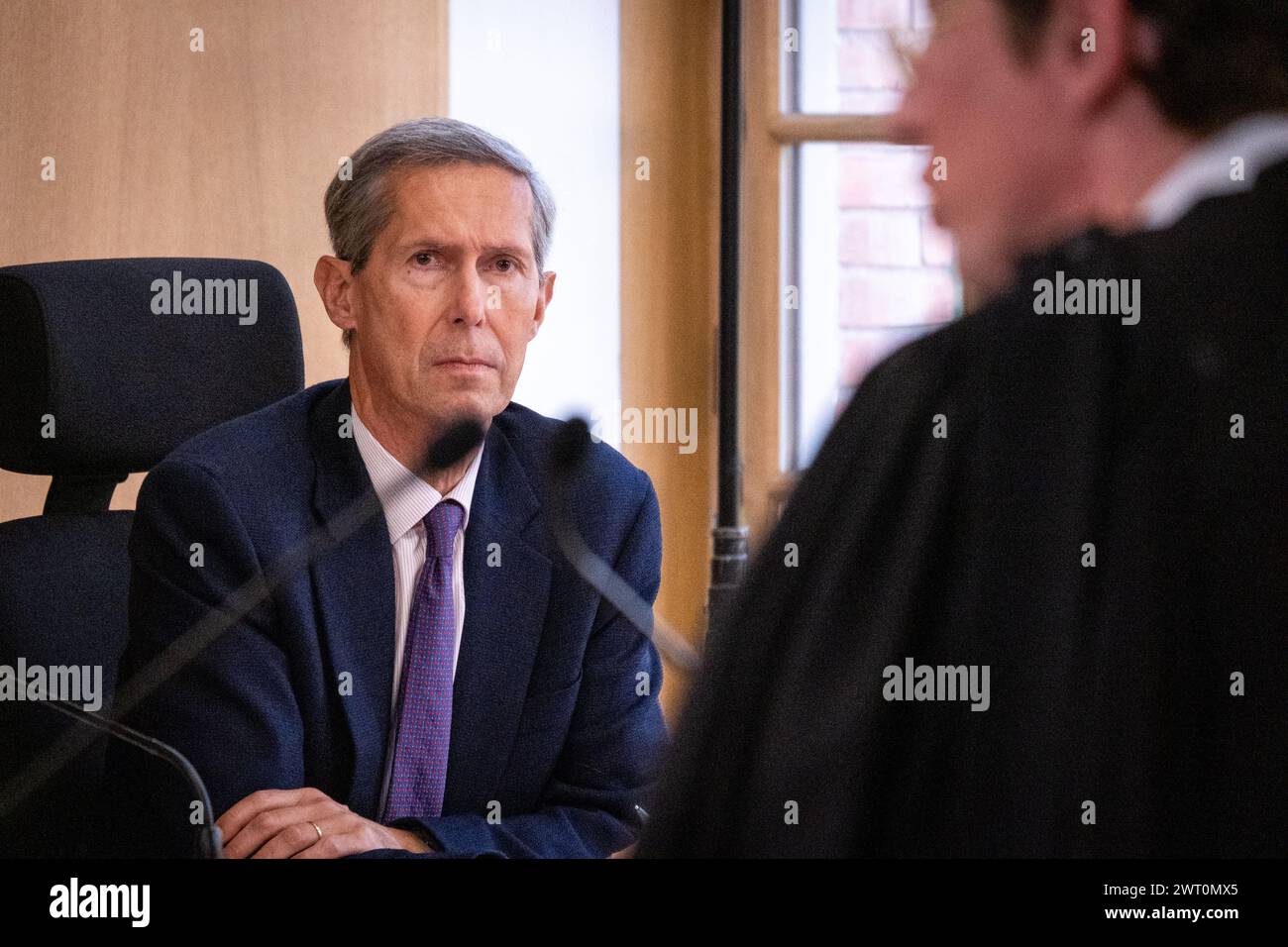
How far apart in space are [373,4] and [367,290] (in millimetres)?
271

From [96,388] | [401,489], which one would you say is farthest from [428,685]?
[96,388]

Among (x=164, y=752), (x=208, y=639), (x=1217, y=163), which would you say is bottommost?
(x=164, y=752)

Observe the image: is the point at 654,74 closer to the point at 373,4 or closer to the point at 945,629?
the point at 373,4

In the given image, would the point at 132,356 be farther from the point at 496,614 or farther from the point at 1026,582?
the point at 1026,582

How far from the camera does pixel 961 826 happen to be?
2.08 feet

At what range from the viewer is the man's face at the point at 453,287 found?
3.67 ft

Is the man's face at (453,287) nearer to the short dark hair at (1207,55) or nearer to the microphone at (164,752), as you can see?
the microphone at (164,752)

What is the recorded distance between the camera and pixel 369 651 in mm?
1085

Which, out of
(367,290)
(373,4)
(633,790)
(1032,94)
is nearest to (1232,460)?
(1032,94)

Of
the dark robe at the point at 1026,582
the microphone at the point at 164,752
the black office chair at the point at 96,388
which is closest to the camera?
the dark robe at the point at 1026,582

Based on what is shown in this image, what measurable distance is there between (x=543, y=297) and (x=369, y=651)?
1.14 ft

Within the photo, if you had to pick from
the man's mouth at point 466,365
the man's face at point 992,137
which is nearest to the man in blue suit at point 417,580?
the man's mouth at point 466,365

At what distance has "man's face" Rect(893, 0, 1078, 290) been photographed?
727mm

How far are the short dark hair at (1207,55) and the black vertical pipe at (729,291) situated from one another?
0.48 meters
